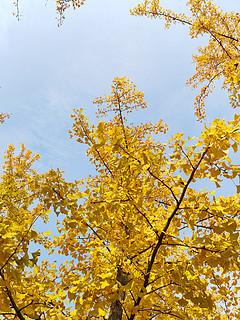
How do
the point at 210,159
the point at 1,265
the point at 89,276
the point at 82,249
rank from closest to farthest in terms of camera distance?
the point at 1,265 → the point at 210,159 → the point at 89,276 → the point at 82,249

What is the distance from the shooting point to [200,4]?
6648 mm

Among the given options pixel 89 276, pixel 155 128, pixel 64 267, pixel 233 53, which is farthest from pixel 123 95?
pixel 89 276

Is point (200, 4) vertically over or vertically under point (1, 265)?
over

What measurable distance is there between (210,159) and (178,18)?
722cm

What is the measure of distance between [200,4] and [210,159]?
697 cm

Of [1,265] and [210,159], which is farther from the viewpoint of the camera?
[210,159]

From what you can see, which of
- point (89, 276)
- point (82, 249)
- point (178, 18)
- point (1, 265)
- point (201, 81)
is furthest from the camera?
point (201, 81)

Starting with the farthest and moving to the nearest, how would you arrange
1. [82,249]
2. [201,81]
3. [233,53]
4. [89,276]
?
[201,81]
[233,53]
[82,249]
[89,276]

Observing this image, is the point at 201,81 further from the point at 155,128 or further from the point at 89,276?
the point at 89,276

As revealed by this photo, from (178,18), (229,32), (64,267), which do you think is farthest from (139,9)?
(64,267)

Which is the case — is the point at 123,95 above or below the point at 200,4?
below

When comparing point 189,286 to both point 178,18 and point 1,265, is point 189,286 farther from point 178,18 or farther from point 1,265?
point 178,18

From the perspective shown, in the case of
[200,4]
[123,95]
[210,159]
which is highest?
[200,4]

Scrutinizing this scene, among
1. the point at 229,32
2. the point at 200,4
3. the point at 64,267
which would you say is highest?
the point at 200,4
